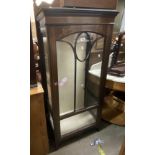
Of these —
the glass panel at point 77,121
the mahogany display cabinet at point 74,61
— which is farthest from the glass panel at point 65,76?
the glass panel at point 77,121

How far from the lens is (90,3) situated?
48.7 inches

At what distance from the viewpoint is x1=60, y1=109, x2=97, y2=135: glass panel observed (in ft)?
5.38

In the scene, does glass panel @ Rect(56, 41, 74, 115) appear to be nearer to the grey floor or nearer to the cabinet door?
the cabinet door

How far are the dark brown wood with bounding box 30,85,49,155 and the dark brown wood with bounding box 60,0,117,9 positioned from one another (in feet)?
2.30

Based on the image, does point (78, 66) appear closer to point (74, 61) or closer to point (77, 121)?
point (74, 61)

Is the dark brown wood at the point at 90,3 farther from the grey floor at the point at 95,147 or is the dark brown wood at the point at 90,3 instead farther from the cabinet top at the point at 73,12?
the grey floor at the point at 95,147

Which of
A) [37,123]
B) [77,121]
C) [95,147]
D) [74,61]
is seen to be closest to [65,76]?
[74,61]

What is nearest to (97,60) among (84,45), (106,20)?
(84,45)

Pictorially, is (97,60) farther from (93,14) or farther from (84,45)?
(93,14)

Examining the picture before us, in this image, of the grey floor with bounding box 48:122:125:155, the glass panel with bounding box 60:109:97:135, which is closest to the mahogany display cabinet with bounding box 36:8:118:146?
the glass panel with bounding box 60:109:97:135
